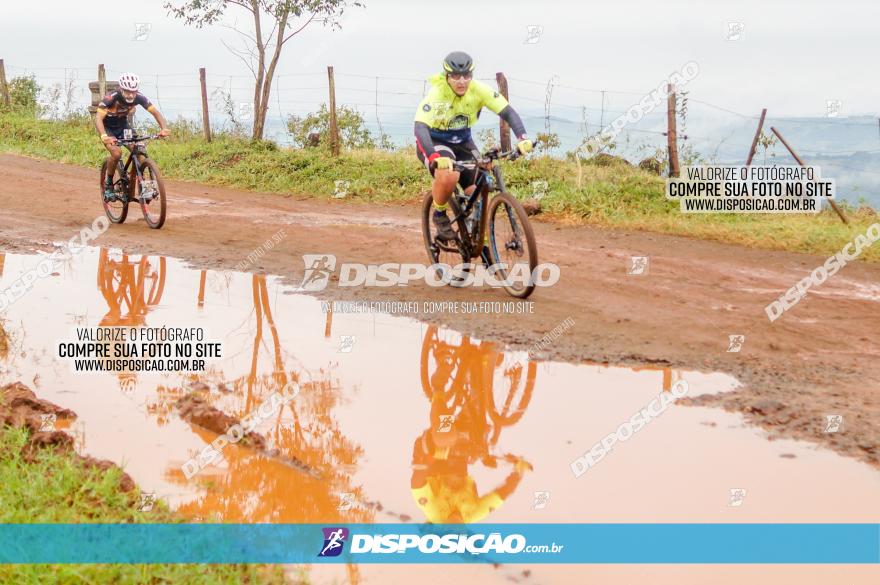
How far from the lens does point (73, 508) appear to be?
3.81 meters

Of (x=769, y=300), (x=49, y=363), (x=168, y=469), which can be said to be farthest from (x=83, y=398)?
(x=769, y=300)

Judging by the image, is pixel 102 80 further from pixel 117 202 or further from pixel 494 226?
pixel 494 226

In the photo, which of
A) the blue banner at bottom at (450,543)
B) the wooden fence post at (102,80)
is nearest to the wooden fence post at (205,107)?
the wooden fence post at (102,80)

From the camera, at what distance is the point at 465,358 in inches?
255

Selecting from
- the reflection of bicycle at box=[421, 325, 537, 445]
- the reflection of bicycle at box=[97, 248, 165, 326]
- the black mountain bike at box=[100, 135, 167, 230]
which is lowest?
the reflection of bicycle at box=[421, 325, 537, 445]

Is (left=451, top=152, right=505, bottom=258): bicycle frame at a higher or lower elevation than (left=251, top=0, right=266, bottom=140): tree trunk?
lower

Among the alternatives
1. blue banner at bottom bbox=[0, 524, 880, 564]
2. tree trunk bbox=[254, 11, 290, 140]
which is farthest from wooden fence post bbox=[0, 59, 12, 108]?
blue banner at bottom bbox=[0, 524, 880, 564]

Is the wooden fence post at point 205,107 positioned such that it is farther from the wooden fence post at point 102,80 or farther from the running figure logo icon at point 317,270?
the running figure logo icon at point 317,270

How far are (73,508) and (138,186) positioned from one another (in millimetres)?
8533

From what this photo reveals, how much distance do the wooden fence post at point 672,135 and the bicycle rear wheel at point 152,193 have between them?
8736 millimetres

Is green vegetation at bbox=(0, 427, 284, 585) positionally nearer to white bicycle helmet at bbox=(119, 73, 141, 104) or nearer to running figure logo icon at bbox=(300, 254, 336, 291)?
running figure logo icon at bbox=(300, 254, 336, 291)

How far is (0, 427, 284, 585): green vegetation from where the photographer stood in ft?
10.9

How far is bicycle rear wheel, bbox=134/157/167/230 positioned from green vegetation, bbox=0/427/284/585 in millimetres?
7253

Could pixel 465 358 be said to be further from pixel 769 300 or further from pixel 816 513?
pixel 769 300
